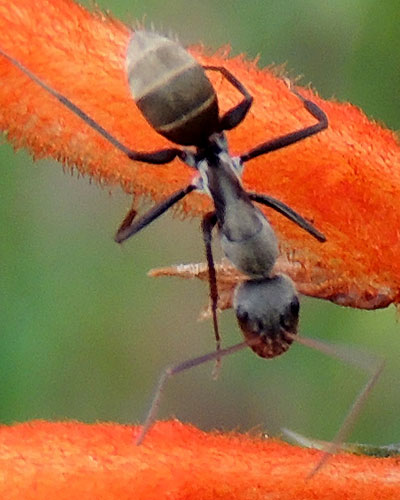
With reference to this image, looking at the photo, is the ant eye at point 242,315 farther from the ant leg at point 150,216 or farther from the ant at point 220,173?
the ant leg at point 150,216

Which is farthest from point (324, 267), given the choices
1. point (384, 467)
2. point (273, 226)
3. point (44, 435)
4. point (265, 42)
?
point (265, 42)

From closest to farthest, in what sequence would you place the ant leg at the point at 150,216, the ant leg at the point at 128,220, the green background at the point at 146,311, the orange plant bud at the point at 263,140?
the orange plant bud at the point at 263,140
the ant leg at the point at 150,216
the ant leg at the point at 128,220
the green background at the point at 146,311

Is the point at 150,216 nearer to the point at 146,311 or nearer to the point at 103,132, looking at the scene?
the point at 103,132

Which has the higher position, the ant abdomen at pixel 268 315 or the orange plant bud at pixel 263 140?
the orange plant bud at pixel 263 140

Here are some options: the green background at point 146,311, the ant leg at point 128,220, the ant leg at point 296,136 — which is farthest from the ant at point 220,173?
the green background at point 146,311

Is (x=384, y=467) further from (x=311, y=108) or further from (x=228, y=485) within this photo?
(x=311, y=108)

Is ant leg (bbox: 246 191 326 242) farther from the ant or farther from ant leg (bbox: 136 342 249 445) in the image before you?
ant leg (bbox: 136 342 249 445)

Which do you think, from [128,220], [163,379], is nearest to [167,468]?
[163,379]
